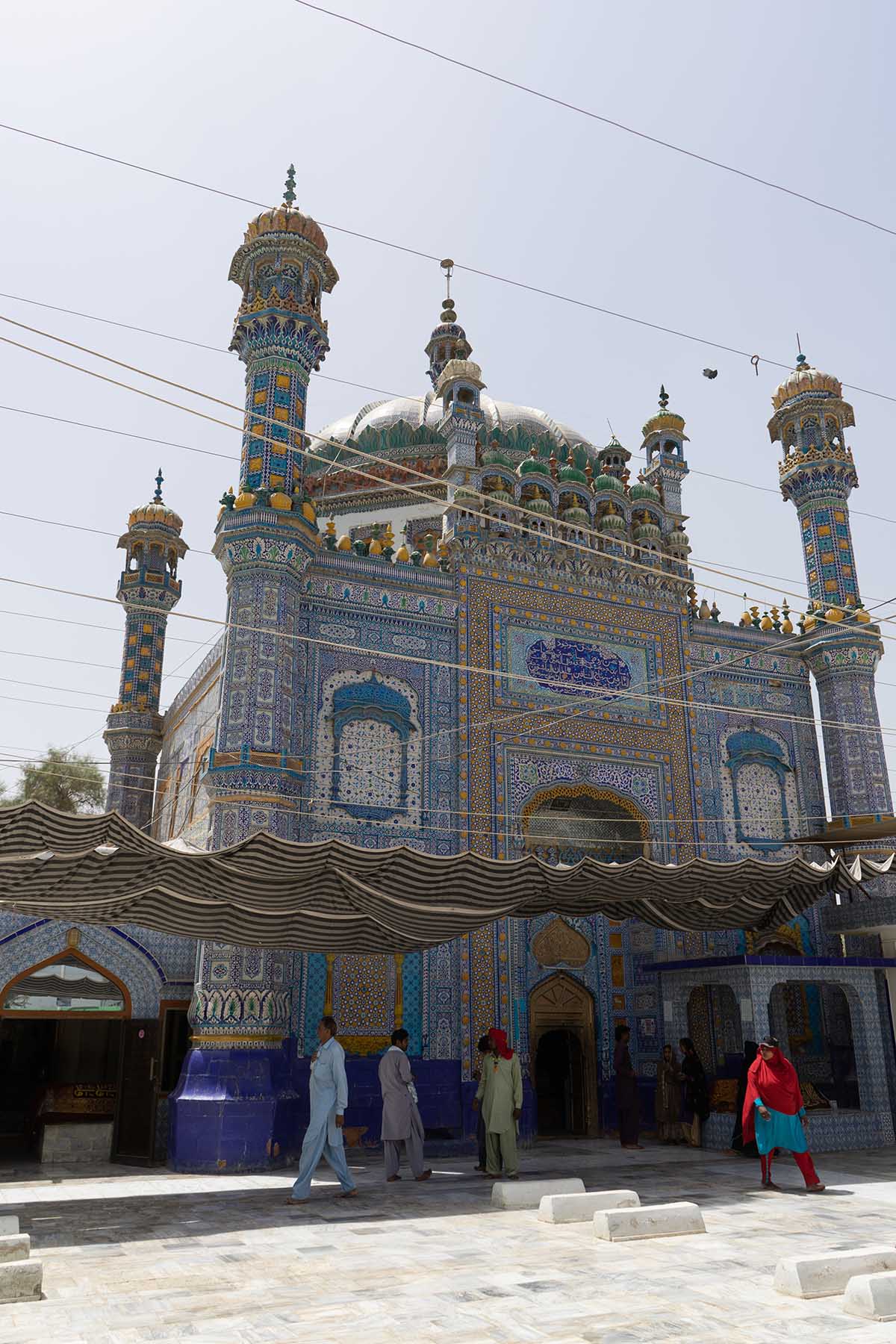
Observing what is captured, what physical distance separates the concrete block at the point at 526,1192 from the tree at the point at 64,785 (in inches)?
935

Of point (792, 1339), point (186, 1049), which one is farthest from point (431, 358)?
point (792, 1339)

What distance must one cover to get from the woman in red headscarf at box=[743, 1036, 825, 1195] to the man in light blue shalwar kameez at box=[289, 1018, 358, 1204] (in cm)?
369

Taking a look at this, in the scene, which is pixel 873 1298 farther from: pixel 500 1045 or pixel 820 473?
pixel 820 473

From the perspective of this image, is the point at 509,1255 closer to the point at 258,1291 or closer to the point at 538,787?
the point at 258,1291

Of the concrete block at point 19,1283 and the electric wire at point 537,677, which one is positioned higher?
the electric wire at point 537,677

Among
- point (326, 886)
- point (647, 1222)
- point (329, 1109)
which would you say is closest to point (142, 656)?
point (326, 886)

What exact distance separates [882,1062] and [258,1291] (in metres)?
10.2

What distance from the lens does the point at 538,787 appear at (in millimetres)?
15086

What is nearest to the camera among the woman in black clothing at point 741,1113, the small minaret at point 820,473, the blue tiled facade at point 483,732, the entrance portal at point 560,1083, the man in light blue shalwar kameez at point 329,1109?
the man in light blue shalwar kameez at point 329,1109

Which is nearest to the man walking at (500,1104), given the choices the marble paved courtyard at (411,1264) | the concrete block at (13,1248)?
the marble paved courtyard at (411,1264)

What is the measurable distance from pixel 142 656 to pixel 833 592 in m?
13.2

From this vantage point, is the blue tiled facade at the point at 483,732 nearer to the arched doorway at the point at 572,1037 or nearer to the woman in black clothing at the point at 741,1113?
the arched doorway at the point at 572,1037

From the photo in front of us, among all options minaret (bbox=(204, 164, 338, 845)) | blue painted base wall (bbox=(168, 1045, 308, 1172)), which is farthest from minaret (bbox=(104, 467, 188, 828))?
blue painted base wall (bbox=(168, 1045, 308, 1172))

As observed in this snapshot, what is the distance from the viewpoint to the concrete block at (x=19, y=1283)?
5359 millimetres
